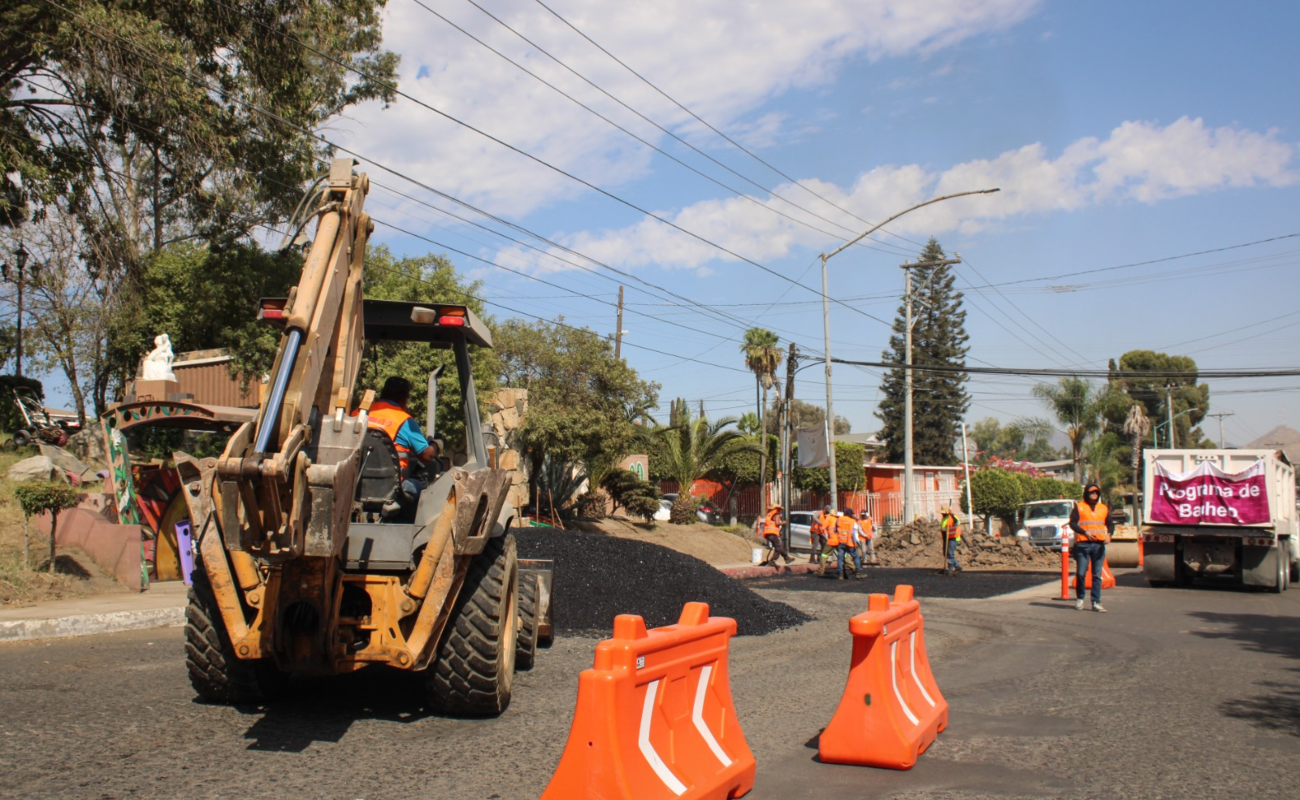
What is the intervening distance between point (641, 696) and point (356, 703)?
309 cm

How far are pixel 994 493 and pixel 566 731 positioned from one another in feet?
155

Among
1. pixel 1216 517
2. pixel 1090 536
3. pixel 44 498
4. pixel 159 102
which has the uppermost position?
pixel 159 102

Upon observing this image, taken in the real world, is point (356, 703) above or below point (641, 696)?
below

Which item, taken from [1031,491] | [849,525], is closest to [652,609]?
[849,525]

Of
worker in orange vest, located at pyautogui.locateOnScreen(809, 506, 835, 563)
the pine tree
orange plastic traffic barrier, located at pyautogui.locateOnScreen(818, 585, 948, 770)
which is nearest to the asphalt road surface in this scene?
orange plastic traffic barrier, located at pyautogui.locateOnScreen(818, 585, 948, 770)

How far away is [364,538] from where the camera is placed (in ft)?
18.4

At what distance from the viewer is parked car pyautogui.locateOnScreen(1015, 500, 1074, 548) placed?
33.2 meters

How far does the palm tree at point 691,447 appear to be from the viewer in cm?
3559

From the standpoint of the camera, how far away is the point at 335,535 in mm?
4738

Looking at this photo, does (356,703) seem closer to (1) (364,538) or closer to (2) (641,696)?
(1) (364,538)

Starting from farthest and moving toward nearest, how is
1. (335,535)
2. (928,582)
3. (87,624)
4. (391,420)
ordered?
(928,582)
(87,624)
(391,420)
(335,535)

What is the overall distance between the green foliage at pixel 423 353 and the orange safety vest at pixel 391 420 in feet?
43.6

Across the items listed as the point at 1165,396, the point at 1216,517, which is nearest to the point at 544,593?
the point at 1216,517

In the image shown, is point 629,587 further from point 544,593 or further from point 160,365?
point 160,365
